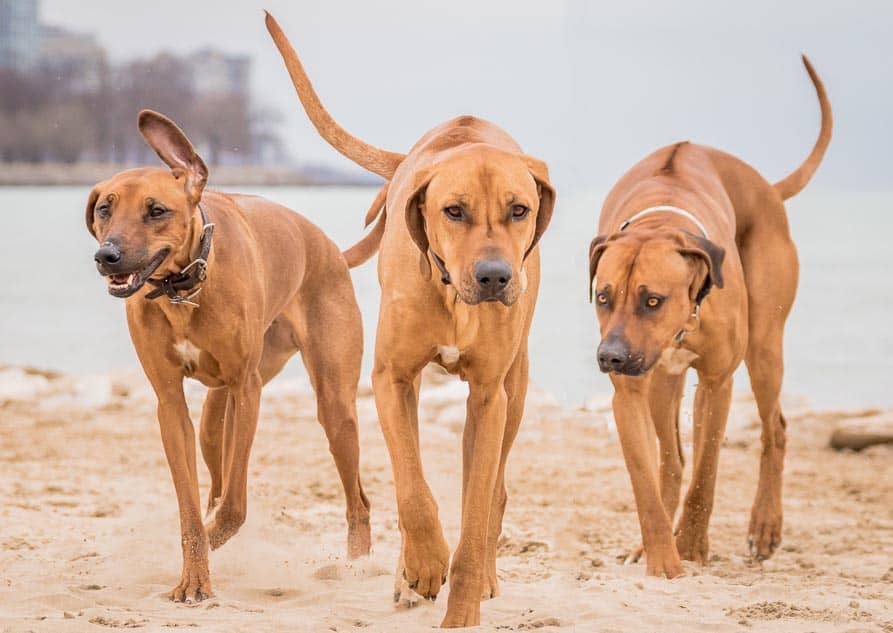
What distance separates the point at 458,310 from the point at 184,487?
1379 mm

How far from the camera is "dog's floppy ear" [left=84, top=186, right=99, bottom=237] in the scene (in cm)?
493

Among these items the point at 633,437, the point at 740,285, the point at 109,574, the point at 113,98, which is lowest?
the point at 109,574

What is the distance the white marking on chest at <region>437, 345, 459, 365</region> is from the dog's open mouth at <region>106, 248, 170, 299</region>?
1051mm

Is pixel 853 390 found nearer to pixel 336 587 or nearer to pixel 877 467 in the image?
pixel 877 467

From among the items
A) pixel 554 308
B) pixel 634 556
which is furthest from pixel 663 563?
pixel 554 308

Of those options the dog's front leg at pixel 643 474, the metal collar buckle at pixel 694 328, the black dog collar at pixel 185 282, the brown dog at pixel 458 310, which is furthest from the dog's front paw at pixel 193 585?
the metal collar buckle at pixel 694 328

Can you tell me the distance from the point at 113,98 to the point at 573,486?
616 inches

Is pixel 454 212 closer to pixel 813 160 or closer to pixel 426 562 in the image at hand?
pixel 426 562

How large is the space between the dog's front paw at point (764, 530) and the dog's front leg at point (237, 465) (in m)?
2.49

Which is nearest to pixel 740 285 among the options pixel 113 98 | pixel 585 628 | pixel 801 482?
pixel 585 628

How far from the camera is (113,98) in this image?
71.5 feet

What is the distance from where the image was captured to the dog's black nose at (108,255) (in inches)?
181

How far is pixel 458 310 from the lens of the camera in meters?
4.48

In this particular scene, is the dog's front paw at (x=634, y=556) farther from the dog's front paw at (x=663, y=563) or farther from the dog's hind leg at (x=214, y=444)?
the dog's hind leg at (x=214, y=444)
